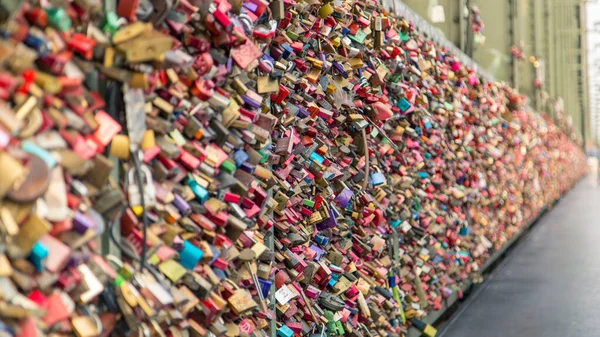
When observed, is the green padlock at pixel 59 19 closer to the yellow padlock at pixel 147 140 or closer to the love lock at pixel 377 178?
the yellow padlock at pixel 147 140

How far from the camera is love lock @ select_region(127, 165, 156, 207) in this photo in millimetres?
1817

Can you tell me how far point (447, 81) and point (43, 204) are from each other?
4620 mm

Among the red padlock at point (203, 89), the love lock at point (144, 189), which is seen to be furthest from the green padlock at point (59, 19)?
the red padlock at point (203, 89)

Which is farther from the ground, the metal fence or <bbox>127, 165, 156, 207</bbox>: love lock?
<bbox>127, 165, 156, 207</bbox>: love lock

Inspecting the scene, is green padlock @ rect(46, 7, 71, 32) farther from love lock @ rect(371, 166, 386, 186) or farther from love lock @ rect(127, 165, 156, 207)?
love lock @ rect(371, 166, 386, 186)

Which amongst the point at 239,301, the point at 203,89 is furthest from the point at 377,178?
the point at 203,89

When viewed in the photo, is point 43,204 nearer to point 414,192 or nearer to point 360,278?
point 360,278

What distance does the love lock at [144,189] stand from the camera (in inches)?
71.6

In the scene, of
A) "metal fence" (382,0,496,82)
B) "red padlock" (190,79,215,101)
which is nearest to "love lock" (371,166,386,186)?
"metal fence" (382,0,496,82)

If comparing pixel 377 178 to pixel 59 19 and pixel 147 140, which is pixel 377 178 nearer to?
pixel 147 140

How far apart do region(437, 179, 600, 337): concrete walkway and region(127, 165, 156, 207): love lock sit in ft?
11.2

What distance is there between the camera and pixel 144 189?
6.08 ft

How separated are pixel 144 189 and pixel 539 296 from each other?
4847 mm

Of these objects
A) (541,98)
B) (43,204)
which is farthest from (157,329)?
(541,98)
